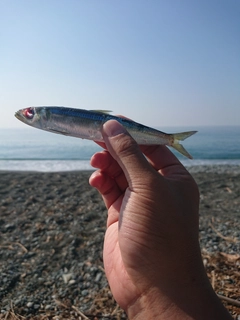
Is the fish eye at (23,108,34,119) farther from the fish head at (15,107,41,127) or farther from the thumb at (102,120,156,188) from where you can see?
the thumb at (102,120,156,188)

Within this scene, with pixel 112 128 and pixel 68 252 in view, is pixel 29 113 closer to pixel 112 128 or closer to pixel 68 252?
pixel 112 128

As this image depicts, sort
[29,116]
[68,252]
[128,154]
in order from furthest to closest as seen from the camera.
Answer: [68,252] < [29,116] < [128,154]

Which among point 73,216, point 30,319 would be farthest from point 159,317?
point 73,216

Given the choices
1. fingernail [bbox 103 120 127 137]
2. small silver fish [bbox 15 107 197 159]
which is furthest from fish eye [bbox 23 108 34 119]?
fingernail [bbox 103 120 127 137]

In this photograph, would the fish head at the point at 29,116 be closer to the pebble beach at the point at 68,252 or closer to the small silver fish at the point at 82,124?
the small silver fish at the point at 82,124

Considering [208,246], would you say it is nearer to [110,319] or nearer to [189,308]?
[110,319]

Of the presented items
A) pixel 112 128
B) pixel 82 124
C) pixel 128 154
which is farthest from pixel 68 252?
pixel 128 154

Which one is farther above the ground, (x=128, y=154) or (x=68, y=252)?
(x=128, y=154)
